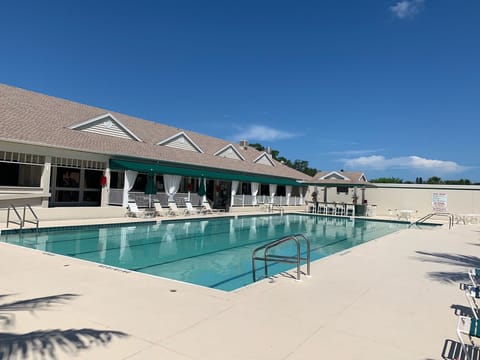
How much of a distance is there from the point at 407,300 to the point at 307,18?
19942 mm

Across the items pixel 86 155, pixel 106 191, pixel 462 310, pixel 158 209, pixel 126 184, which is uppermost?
pixel 86 155

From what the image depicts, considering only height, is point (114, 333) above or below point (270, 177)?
below

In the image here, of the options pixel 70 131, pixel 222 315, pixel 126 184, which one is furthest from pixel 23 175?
pixel 222 315

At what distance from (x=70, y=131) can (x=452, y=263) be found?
62.9 feet

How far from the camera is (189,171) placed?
945 inches

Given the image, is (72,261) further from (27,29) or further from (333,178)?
(333,178)

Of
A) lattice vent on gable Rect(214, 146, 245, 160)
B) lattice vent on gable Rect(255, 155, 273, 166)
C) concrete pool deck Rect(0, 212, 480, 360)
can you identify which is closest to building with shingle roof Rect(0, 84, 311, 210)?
lattice vent on gable Rect(214, 146, 245, 160)

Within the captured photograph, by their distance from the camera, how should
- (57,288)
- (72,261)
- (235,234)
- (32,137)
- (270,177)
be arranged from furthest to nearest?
1. (270,177)
2. (235,234)
3. (32,137)
4. (72,261)
5. (57,288)

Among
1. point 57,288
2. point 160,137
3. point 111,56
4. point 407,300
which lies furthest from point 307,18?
point 57,288

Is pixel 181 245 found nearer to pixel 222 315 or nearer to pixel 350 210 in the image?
pixel 222 315

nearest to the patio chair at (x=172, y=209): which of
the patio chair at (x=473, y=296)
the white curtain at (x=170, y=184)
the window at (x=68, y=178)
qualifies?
the white curtain at (x=170, y=184)

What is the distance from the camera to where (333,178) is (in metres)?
41.9

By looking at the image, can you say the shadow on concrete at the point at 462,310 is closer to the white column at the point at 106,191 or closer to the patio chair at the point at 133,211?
the patio chair at the point at 133,211

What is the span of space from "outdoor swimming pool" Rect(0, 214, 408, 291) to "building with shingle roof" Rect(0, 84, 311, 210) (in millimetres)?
3726
